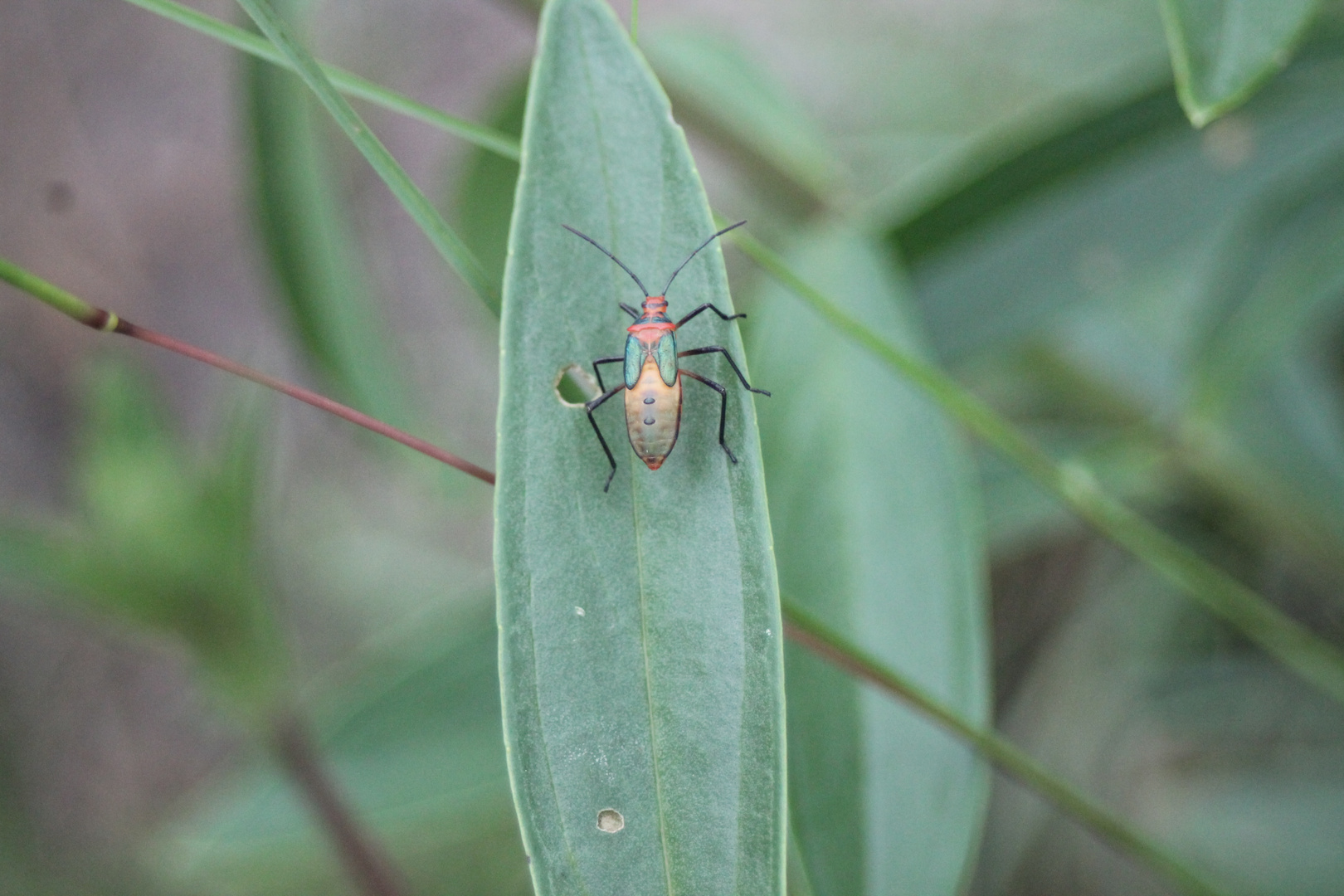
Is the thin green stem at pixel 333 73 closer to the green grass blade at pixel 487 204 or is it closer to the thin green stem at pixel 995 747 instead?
the thin green stem at pixel 995 747

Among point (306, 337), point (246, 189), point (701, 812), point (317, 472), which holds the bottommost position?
point (701, 812)

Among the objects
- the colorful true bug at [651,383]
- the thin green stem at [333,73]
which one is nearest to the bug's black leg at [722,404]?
the colorful true bug at [651,383]

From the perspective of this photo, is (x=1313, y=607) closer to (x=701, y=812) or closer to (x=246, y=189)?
(x=701, y=812)

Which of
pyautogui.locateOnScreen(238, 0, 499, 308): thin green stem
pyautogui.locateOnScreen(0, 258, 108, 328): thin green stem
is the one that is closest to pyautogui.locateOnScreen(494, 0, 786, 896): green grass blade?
pyautogui.locateOnScreen(238, 0, 499, 308): thin green stem

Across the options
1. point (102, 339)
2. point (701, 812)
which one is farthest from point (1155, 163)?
point (102, 339)

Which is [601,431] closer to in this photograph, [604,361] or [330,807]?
[604,361]

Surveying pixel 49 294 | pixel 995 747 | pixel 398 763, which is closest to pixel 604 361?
pixel 49 294
